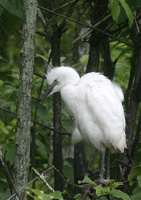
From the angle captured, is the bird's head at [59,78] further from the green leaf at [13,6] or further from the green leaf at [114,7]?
the green leaf at [114,7]

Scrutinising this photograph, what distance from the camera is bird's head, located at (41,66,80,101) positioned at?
8.32 feet

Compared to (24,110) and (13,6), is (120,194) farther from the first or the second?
(13,6)

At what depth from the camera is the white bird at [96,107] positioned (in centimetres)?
237

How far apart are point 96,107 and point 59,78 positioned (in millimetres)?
421

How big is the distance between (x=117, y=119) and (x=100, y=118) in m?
0.13

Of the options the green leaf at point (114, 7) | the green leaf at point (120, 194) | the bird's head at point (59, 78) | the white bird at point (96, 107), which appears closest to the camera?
the green leaf at point (120, 194)

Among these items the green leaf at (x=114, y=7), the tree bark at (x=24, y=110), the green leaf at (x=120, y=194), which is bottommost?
the green leaf at (x=120, y=194)

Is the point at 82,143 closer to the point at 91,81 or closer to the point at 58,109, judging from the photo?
the point at 58,109

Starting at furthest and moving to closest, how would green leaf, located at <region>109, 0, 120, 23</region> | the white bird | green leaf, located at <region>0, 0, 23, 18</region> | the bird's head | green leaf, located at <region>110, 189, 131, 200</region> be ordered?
the bird's head → the white bird → green leaf, located at <region>0, 0, 23, 18</region> → green leaf, located at <region>109, 0, 120, 23</region> → green leaf, located at <region>110, 189, 131, 200</region>

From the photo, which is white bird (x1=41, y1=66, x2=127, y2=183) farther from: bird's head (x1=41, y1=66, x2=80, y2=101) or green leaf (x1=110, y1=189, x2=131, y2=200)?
green leaf (x1=110, y1=189, x2=131, y2=200)

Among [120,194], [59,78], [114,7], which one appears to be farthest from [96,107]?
[120,194]

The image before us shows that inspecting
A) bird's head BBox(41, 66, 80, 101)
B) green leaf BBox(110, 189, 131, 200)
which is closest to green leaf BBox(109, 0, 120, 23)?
bird's head BBox(41, 66, 80, 101)

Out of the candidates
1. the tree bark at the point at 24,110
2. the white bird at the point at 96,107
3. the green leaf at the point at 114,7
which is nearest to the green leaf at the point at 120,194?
the tree bark at the point at 24,110

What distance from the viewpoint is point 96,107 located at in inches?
93.2
